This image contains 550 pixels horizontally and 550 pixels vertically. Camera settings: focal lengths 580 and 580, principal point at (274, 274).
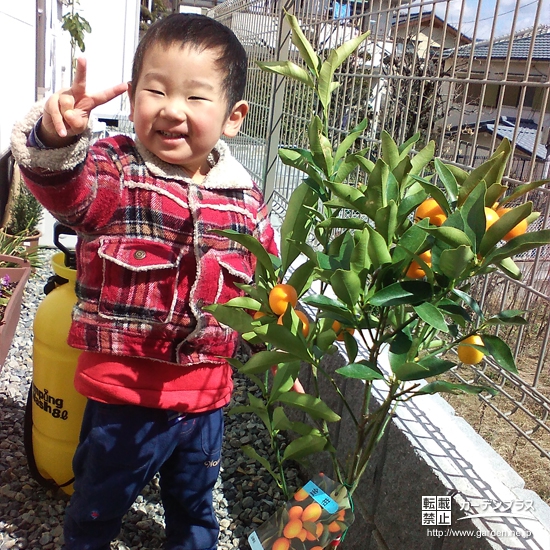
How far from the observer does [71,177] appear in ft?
4.38

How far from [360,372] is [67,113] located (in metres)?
0.81

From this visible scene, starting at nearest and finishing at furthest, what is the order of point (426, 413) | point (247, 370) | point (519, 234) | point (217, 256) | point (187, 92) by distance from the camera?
point (519, 234), point (247, 370), point (187, 92), point (217, 256), point (426, 413)

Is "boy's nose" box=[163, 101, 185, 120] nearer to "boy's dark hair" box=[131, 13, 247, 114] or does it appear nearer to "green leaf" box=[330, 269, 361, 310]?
"boy's dark hair" box=[131, 13, 247, 114]

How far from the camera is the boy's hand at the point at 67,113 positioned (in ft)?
4.01

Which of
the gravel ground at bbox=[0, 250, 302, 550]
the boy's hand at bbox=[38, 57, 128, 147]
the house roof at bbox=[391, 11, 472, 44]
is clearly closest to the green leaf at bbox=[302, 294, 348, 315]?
the boy's hand at bbox=[38, 57, 128, 147]

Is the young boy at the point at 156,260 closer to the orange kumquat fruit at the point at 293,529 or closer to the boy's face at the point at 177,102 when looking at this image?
the boy's face at the point at 177,102

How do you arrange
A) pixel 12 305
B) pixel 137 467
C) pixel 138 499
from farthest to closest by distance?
pixel 12 305, pixel 138 499, pixel 137 467

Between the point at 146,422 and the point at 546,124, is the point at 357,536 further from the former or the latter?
the point at 546,124

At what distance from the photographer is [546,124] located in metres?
1.48

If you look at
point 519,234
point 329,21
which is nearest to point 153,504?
point 519,234

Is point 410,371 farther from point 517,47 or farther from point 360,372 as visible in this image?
point 517,47

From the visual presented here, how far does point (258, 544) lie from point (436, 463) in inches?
26.4

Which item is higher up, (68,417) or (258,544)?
(258,544)

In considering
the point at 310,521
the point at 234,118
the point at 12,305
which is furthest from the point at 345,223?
the point at 12,305
